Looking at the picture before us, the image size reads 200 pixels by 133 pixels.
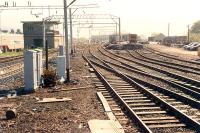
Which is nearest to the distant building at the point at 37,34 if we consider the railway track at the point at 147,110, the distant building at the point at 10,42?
the distant building at the point at 10,42

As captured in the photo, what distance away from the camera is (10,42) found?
86812 mm

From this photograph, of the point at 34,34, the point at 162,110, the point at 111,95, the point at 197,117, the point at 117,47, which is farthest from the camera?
the point at 34,34

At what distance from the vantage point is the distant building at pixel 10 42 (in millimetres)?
81225

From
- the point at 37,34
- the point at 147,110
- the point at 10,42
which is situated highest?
the point at 37,34

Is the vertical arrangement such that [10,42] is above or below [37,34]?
below

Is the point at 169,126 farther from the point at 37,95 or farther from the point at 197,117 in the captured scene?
the point at 37,95

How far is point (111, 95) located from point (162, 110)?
12.6 feet

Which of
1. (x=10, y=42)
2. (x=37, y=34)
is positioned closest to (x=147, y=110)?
(x=10, y=42)

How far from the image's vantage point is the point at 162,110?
44.0ft

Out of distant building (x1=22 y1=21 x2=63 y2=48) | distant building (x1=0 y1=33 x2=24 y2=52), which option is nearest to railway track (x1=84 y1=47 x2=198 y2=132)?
distant building (x1=0 y1=33 x2=24 y2=52)

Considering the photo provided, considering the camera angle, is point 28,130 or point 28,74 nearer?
point 28,130

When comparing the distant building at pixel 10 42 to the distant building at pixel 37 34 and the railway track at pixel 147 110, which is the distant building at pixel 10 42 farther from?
the railway track at pixel 147 110

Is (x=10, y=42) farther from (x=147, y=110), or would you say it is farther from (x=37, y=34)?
(x=147, y=110)

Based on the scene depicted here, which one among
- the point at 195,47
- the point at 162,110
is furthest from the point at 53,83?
the point at 195,47
